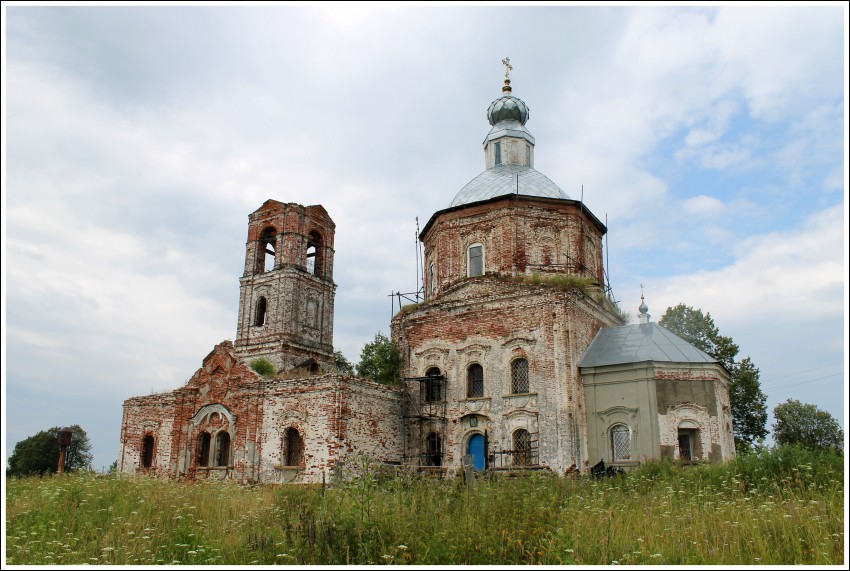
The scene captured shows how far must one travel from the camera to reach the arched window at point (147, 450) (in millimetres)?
22752

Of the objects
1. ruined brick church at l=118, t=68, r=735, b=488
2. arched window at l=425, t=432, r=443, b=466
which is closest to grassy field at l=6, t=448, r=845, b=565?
ruined brick church at l=118, t=68, r=735, b=488

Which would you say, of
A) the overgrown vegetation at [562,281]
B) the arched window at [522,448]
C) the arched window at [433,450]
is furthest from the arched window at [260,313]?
the arched window at [522,448]

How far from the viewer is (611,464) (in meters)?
Result: 17.7

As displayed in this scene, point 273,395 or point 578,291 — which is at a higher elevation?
point 578,291

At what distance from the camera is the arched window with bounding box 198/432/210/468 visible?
70.1 feet

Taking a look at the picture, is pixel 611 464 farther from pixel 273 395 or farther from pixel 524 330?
pixel 273 395

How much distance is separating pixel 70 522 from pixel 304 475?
10.4 metres

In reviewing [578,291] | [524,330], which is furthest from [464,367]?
[578,291]

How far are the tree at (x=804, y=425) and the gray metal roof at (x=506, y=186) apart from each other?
57.6ft

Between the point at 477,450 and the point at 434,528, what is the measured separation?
12.8m

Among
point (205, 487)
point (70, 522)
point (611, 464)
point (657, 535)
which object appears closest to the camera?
point (657, 535)

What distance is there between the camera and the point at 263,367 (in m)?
23.1

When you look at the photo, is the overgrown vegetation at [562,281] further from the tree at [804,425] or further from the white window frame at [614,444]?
the tree at [804,425]

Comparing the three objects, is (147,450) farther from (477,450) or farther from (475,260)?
(475,260)
